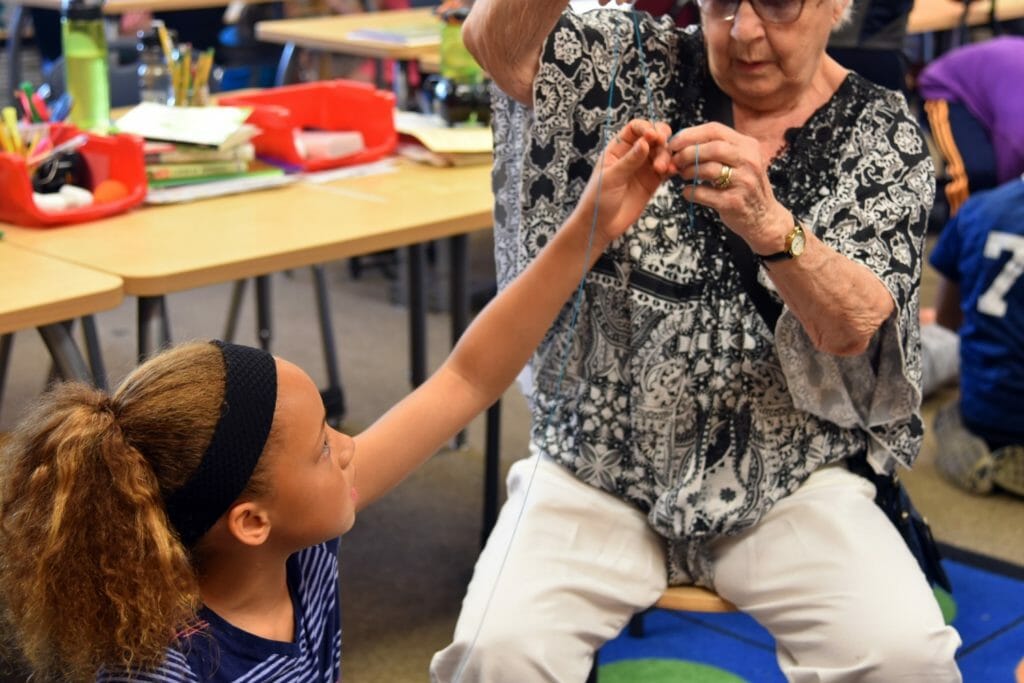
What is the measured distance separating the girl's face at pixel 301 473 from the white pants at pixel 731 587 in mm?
395

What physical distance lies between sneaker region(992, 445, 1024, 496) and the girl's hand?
1.78 m

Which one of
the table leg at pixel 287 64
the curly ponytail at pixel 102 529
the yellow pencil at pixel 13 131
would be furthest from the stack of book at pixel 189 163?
the table leg at pixel 287 64

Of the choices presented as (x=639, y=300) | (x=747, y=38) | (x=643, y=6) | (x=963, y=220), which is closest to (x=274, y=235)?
(x=639, y=300)

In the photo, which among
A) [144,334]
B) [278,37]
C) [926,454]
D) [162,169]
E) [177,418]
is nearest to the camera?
[177,418]

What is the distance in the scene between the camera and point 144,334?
7.64 ft

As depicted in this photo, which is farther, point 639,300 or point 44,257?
point 44,257

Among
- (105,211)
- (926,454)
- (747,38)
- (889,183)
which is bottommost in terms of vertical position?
(926,454)

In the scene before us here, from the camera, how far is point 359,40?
4.15 metres

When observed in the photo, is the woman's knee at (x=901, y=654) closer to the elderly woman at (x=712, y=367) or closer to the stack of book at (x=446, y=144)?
the elderly woman at (x=712, y=367)

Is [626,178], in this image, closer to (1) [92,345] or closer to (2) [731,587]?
(2) [731,587]

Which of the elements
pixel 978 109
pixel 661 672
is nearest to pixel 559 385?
pixel 661 672

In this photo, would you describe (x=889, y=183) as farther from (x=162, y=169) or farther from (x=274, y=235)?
(x=162, y=169)

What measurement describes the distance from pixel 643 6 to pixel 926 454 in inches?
52.3

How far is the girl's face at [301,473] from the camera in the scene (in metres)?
1.36
